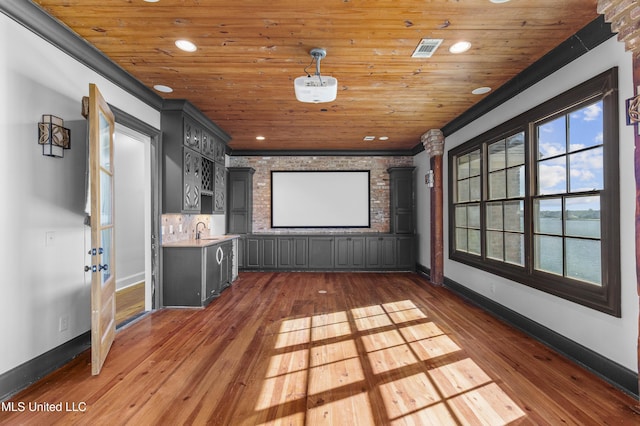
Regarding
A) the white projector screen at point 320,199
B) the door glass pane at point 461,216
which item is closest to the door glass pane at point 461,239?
the door glass pane at point 461,216

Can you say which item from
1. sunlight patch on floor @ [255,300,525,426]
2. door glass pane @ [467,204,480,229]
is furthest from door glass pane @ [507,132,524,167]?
sunlight patch on floor @ [255,300,525,426]

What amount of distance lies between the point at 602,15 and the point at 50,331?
499 cm

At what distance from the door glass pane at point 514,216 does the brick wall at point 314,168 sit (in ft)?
12.0

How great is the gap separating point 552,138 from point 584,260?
1.24 m

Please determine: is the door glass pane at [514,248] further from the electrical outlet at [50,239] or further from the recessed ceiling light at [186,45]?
the electrical outlet at [50,239]

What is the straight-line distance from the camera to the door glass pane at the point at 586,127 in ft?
8.68

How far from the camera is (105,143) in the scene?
9.51ft

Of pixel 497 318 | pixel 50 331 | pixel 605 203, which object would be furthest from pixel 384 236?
pixel 50 331

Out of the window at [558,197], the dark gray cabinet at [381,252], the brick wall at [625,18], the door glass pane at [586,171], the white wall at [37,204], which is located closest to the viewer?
the brick wall at [625,18]

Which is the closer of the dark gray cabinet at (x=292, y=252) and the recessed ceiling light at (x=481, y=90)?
→ the recessed ceiling light at (x=481, y=90)

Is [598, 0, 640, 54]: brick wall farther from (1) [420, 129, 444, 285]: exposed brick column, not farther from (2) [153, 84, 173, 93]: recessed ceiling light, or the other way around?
(2) [153, 84, 173, 93]: recessed ceiling light

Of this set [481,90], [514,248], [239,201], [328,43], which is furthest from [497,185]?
[239,201]

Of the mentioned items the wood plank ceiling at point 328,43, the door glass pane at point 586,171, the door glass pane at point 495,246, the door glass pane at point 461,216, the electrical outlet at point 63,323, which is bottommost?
the electrical outlet at point 63,323

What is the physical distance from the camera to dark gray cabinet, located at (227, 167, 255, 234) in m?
7.30
